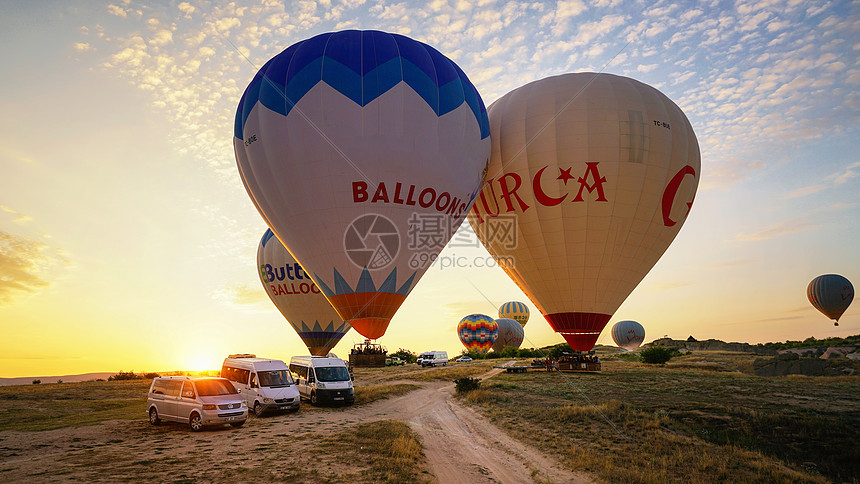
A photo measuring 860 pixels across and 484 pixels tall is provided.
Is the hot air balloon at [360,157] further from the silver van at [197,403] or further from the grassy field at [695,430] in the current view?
the grassy field at [695,430]

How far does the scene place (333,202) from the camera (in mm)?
19453

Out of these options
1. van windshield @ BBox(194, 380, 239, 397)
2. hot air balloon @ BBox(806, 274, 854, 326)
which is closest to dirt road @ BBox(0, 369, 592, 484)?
van windshield @ BBox(194, 380, 239, 397)

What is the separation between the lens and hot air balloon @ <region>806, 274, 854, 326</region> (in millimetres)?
64375

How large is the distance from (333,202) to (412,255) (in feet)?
13.6

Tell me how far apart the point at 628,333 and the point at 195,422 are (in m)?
94.5

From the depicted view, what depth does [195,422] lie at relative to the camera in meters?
14.8

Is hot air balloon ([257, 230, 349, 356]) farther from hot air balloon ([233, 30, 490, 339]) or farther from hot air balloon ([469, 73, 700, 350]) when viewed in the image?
hot air balloon ([469, 73, 700, 350])

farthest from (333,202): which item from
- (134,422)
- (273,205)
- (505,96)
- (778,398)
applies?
(778,398)

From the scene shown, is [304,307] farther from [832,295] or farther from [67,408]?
[832,295]

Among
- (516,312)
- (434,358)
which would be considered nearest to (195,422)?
(434,358)

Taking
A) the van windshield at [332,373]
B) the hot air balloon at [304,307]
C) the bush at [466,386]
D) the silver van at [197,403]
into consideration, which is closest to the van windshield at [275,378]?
the van windshield at [332,373]

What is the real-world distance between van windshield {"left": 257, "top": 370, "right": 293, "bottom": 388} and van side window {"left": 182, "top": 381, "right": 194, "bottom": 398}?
11.3 feet

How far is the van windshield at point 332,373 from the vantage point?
69.7 feet

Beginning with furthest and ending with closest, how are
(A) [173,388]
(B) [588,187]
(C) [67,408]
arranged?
(B) [588,187], (C) [67,408], (A) [173,388]
